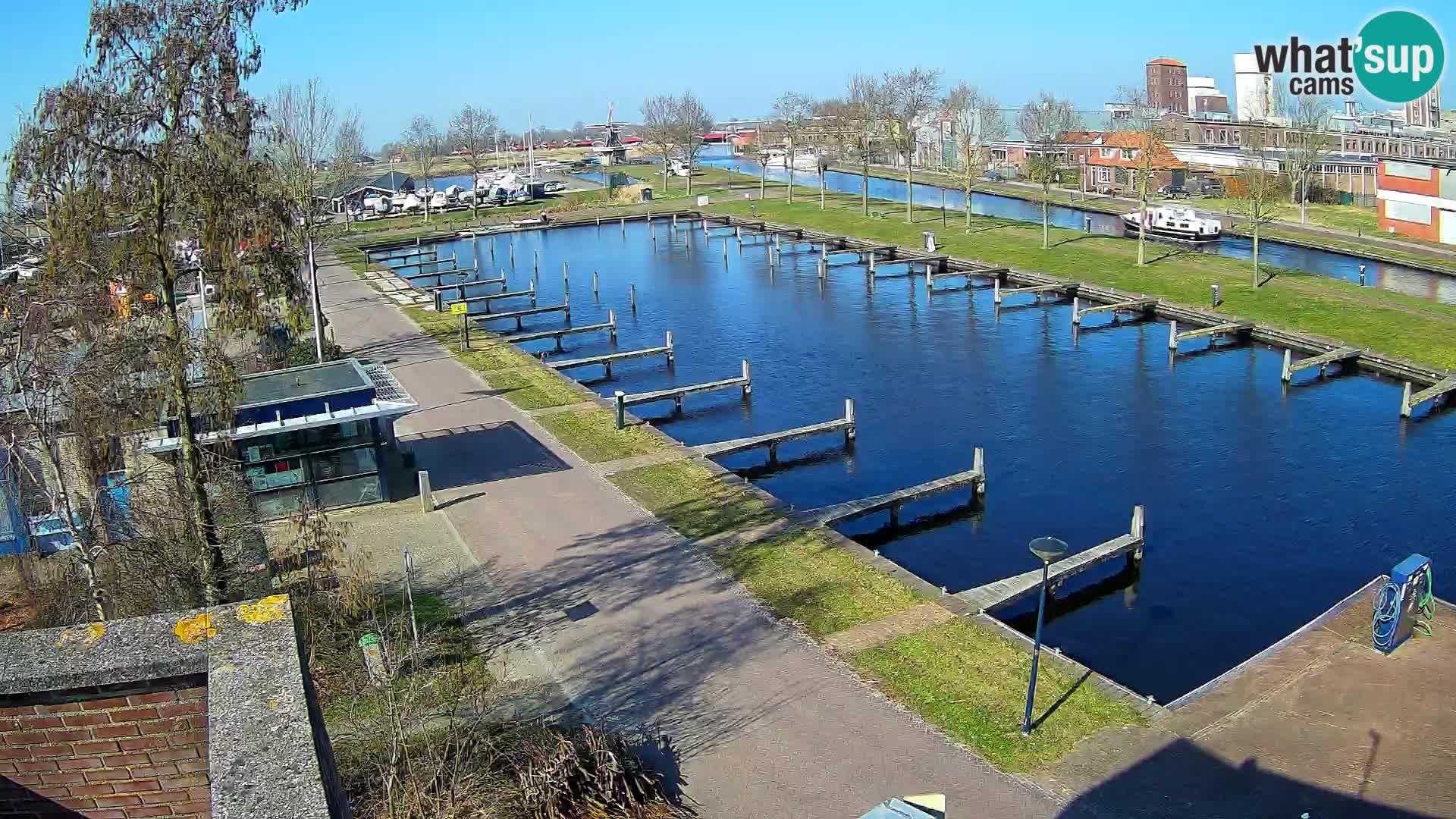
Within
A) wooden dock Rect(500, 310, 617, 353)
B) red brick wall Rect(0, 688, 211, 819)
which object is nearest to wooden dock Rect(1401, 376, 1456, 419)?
wooden dock Rect(500, 310, 617, 353)

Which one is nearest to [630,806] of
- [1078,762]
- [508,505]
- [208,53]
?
[1078,762]

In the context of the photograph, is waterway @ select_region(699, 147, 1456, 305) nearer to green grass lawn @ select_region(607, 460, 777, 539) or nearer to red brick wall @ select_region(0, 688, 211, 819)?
green grass lawn @ select_region(607, 460, 777, 539)

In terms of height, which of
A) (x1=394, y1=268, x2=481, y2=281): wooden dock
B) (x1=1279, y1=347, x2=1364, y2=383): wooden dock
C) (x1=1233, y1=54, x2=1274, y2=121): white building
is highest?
(x1=1233, y1=54, x2=1274, y2=121): white building

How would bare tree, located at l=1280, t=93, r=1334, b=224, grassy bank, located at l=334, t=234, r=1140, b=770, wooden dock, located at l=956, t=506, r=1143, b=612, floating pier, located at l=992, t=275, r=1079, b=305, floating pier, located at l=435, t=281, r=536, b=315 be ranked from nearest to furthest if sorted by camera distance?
grassy bank, located at l=334, t=234, r=1140, b=770
wooden dock, located at l=956, t=506, r=1143, b=612
floating pier, located at l=992, t=275, r=1079, b=305
floating pier, located at l=435, t=281, r=536, b=315
bare tree, located at l=1280, t=93, r=1334, b=224

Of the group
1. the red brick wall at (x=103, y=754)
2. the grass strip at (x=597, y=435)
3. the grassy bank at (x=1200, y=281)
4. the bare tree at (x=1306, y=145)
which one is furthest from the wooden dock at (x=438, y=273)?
the red brick wall at (x=103, y=754)

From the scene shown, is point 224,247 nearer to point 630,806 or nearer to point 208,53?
point 208,53

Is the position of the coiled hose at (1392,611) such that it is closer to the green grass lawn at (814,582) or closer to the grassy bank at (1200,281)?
the green grass lawn at (814,582)
